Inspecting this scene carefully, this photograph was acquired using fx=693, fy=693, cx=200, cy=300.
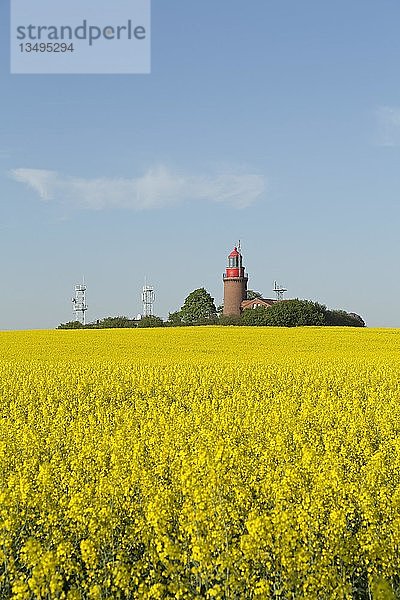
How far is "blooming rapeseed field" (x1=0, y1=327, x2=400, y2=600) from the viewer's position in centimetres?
450

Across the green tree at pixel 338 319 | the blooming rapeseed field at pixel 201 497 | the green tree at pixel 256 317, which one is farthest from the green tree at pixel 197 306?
the blooming rapeseed field at pixel 201 497

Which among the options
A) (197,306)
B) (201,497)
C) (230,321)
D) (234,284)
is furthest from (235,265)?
(201,497)

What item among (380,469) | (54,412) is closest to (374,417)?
(380,469)

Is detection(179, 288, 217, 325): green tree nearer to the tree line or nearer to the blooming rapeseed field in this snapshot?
the tree line

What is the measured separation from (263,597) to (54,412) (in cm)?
911

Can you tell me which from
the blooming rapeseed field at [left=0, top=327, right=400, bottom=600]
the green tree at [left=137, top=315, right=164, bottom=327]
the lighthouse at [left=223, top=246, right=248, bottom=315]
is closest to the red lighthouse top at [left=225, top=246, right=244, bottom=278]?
the lighthouse at [left=223, top=246, right=248, bottom=315]

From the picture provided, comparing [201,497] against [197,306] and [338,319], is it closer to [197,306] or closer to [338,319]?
[338,319]

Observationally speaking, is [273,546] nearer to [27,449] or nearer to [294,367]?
[27,449]

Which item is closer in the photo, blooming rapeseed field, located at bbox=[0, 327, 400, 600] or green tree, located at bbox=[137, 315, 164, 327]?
blooming rapeseed field, located at bbox=[0, 327, 400, 600]

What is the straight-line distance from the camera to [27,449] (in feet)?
26.3

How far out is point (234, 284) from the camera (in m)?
65.9

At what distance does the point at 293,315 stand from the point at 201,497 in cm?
4772

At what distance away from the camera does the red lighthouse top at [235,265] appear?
66.4 meters

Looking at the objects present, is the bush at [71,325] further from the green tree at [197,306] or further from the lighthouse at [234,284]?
the green tree at [197,306]
